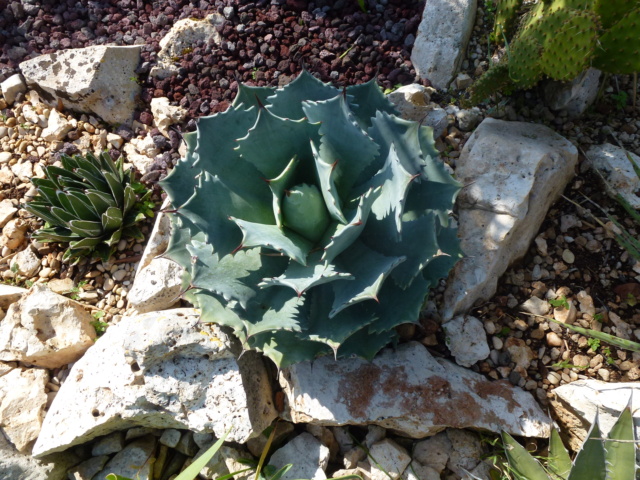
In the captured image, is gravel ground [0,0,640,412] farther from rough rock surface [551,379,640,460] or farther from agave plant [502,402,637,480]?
agave plant [502,402,637,480]

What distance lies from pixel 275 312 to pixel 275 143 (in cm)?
63

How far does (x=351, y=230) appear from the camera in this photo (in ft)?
5.48

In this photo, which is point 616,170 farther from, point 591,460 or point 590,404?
point 591,460

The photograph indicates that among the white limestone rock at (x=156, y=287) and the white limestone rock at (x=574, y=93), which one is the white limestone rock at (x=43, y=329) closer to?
the white limestone rock at (x=156, y=287)

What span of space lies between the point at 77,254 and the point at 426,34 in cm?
238

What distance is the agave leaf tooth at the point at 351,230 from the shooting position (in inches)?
64.1

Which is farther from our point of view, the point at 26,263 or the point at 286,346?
the point at 26,263

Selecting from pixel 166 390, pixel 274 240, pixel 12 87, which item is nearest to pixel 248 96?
pixel 274 240

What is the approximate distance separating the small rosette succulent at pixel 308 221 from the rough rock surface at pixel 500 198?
373 mm

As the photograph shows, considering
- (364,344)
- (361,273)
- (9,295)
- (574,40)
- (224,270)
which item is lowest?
(9,295)

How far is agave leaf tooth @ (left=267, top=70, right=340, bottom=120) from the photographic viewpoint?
203 centimetres

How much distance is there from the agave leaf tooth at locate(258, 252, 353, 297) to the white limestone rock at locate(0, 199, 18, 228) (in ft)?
6.92

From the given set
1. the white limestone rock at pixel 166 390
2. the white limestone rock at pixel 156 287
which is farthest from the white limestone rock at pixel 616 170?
the white limestone rock at pixel 156 287

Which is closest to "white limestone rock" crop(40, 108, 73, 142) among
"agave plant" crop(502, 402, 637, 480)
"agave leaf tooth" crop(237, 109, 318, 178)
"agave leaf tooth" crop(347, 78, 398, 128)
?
"agave leaf tooth" crop(237, 109, 318, 178)
